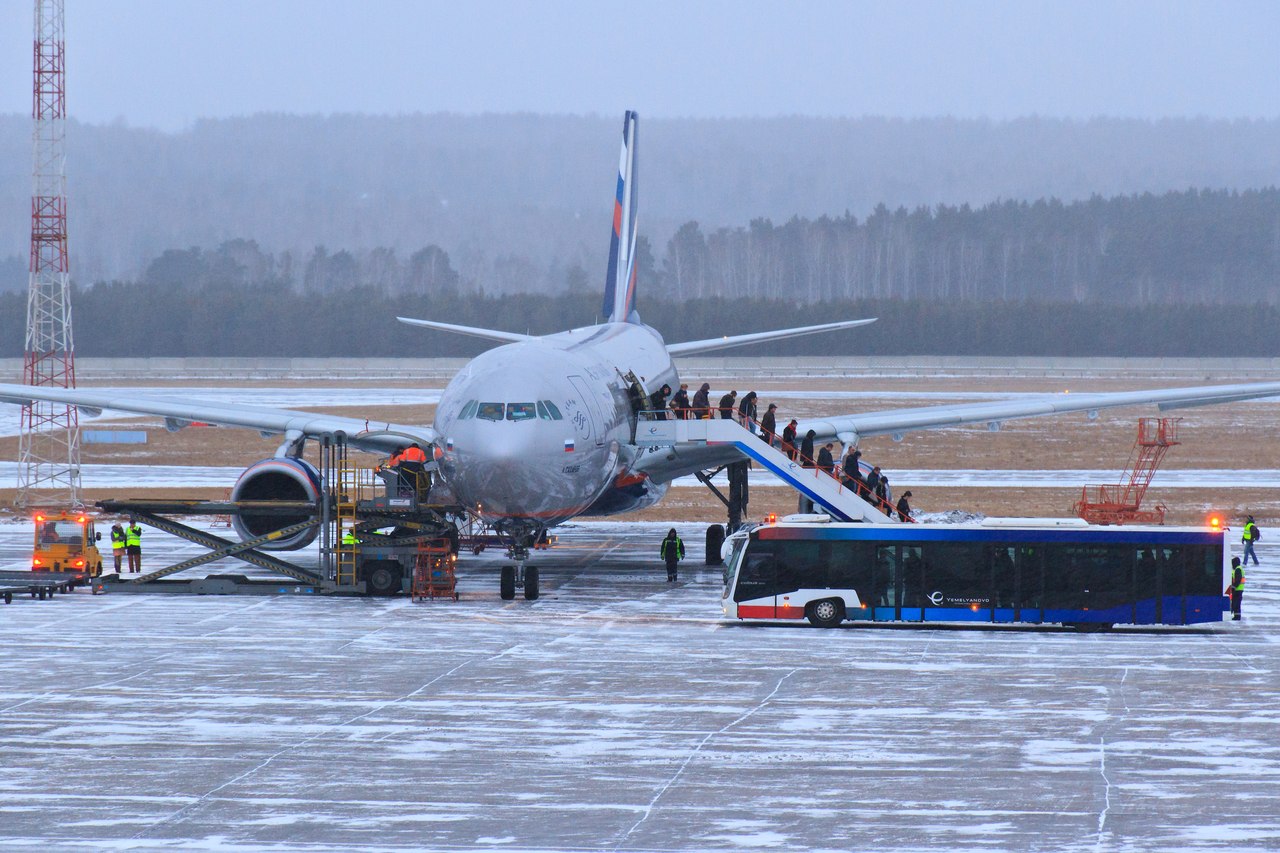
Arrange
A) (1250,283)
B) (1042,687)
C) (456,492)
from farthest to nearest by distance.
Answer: (1250,283)
(456,492)
(1042,687)

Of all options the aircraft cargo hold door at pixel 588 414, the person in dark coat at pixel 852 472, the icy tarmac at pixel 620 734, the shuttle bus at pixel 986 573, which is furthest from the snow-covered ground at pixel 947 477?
the shuttle bus at pixel 986 573

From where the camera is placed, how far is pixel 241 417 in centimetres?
3825

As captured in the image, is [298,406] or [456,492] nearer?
[456,492]

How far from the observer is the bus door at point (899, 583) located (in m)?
28.3

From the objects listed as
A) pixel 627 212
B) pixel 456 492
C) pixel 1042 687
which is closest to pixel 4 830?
pixel 1042 687

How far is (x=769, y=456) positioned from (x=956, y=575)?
21.7 feet

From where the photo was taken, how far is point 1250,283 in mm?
194625

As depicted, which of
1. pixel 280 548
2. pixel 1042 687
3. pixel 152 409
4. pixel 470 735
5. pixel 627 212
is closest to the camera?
pixel 470 735

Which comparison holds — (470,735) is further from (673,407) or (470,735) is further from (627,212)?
(627,212)

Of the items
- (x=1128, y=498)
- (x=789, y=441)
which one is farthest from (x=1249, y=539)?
(x=1128, y=498)

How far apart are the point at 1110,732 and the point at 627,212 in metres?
30.9

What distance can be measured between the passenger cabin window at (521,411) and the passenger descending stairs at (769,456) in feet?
16.7

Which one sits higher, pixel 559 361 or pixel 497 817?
pixel 559 361

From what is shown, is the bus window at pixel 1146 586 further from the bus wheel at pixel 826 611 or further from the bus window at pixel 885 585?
the bus wheel at pixel 826 611
